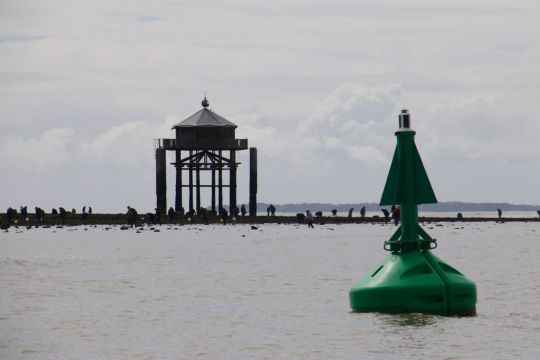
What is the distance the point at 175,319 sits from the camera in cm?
2388

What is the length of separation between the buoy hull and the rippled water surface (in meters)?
0.26

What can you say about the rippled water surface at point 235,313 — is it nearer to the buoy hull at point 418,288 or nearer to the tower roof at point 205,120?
the buoy hull at point 418,288

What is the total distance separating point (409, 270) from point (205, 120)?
239 ft

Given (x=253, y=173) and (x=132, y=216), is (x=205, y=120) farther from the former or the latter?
(x=132, y=216)

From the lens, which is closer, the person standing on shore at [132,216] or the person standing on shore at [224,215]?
the person standing on shore at [132,216]

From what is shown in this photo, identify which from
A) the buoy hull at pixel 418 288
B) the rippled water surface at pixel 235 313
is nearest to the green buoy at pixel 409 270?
the buoy hull at pixel 418 288

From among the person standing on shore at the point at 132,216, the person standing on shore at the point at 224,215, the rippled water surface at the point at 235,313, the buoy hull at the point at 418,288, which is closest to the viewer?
the rippled water surface at the point at 235,313

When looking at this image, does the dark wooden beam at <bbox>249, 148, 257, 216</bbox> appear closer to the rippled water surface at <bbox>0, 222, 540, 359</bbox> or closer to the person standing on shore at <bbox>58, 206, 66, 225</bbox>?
the person standing on shore at <bbox>58, 206, 66, 225</bbox>

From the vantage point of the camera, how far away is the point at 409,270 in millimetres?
22094

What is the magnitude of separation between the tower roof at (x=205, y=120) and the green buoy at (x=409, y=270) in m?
70.3

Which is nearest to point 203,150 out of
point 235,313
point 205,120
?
point 205,120

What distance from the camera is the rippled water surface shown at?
62.7 feet

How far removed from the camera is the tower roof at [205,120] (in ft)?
306

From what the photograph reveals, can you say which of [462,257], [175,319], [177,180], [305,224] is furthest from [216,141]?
[175,319]
